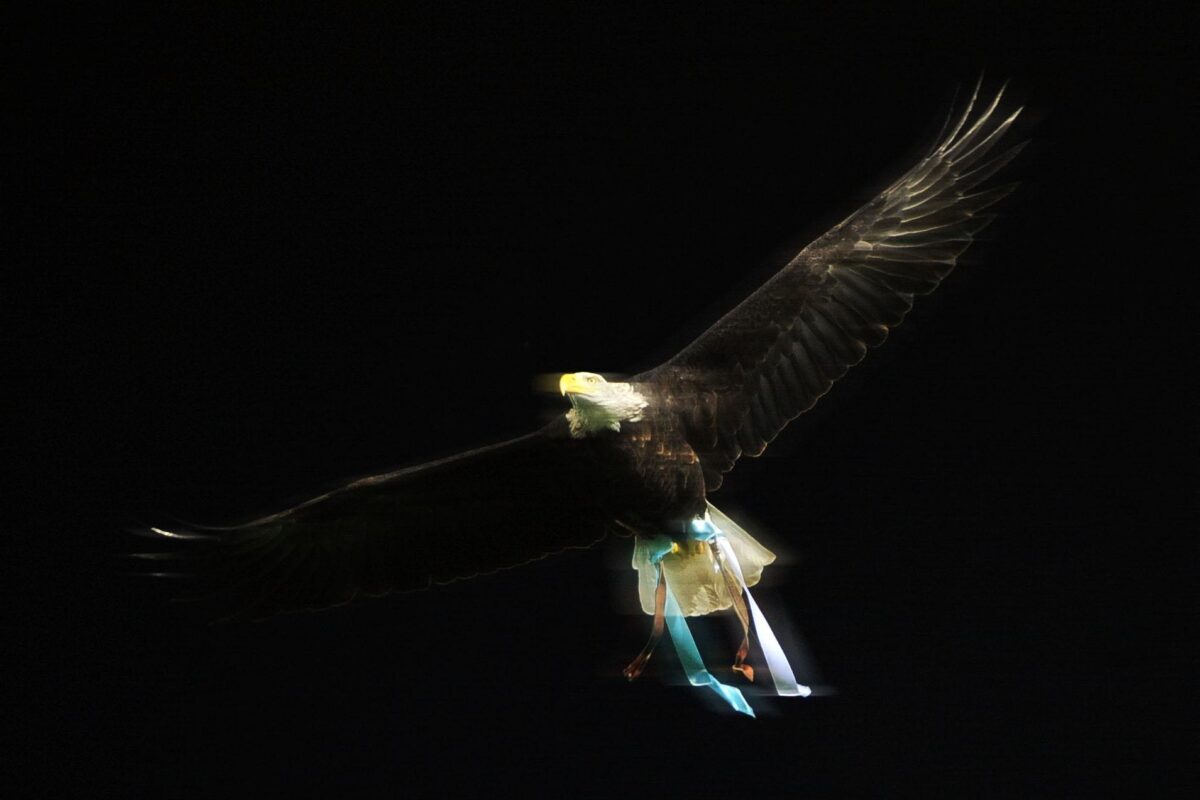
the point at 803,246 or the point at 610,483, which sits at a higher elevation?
the point at 803,246

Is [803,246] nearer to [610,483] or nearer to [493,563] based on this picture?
[610,483]

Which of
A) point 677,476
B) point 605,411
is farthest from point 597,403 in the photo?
point 677,476

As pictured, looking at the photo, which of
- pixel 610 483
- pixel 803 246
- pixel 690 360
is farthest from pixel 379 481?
pixel 803 246

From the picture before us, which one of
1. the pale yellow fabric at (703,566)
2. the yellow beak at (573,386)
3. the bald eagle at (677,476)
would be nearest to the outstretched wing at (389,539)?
the bald eagle at (677,476)

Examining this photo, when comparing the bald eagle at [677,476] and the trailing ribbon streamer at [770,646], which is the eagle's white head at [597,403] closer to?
the bald eagle at [677,476]

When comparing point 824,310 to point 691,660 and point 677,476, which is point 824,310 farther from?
point 691,660

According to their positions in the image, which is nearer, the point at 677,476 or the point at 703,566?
the point at 677,476

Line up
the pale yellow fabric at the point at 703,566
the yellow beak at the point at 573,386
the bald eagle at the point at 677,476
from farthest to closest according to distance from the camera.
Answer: the pale yellow fabric at the point at 703,566
the bald eagle at the point at 677,476
the yellow beak at the point at 573,386
